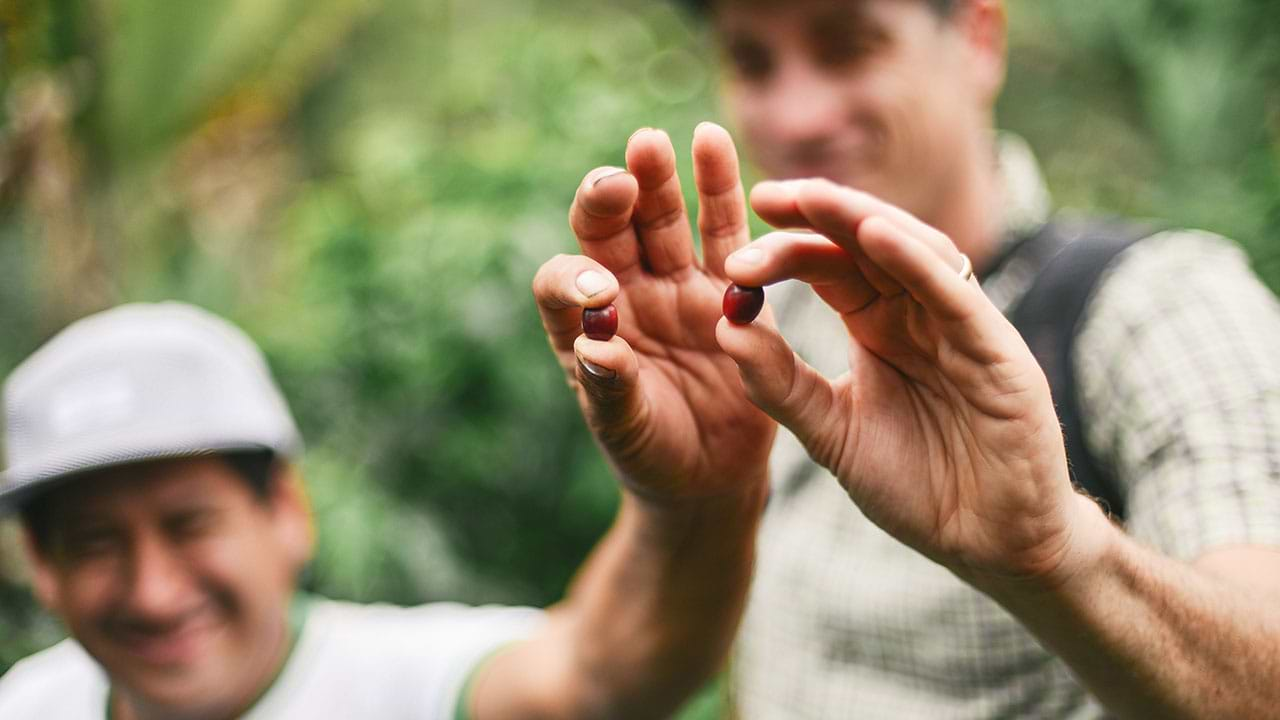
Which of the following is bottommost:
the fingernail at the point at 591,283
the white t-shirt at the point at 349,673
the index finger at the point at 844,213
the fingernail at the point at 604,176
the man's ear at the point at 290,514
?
the white t-shirt at the point at 349,673

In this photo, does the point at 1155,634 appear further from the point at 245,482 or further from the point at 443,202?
the point at 443,202

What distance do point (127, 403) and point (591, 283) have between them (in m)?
1.02

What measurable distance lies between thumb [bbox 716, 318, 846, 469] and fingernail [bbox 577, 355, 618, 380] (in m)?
0.11

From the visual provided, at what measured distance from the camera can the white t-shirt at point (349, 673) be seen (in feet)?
5.65

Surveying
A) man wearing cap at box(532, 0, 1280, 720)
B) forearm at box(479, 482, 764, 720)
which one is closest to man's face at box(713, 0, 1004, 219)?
man wearing cap at box(532, 0, 1280, 720)

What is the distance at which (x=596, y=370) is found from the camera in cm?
106

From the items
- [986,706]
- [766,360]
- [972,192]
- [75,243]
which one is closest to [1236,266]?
[972,192]

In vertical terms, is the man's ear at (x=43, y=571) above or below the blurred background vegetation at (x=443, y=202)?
above

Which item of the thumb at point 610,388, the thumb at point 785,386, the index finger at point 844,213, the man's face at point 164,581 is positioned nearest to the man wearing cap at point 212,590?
the man's face at point 164,581

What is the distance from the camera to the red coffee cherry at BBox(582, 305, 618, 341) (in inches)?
41.4

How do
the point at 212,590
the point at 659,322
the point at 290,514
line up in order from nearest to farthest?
the point at 659,322 < the point at 212,590 < the point at 290,514

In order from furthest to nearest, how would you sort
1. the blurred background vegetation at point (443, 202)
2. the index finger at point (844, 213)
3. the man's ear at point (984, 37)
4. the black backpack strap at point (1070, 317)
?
the blurred background vegetation at point (443, 202) → the man's ear at point (984, 37) → the black backpack strap at point (1070, 317) → the index finger at point (844, 213)

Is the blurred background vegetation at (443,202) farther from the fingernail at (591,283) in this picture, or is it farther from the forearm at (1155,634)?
the forearm at (1155,634)

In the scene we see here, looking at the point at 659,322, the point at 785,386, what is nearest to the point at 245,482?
the point at 659,322
